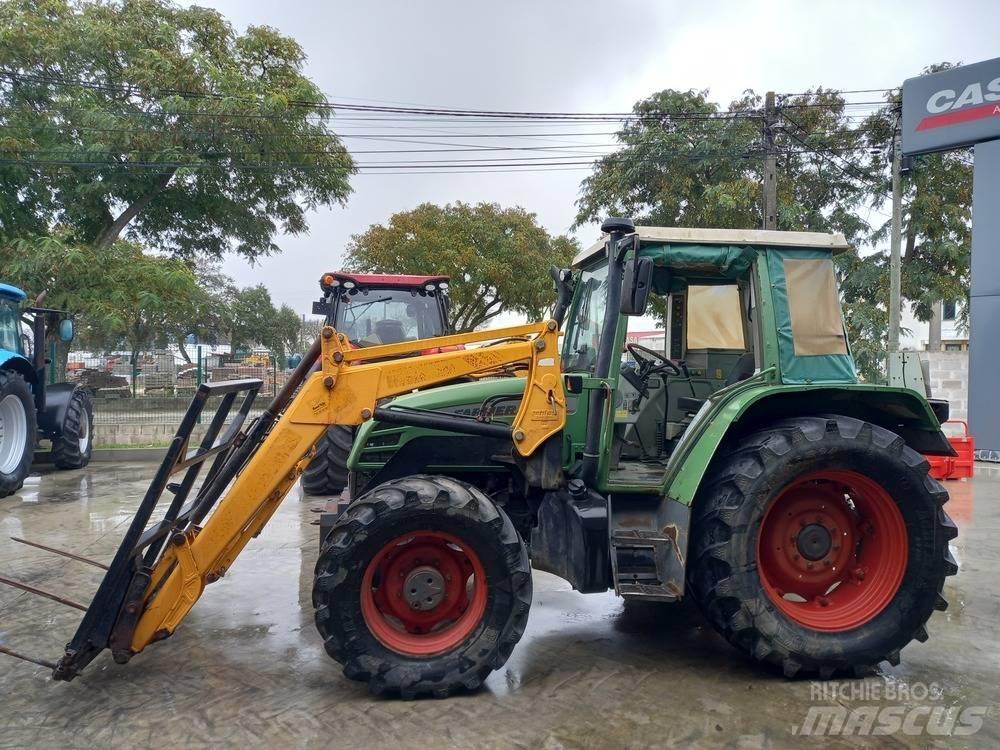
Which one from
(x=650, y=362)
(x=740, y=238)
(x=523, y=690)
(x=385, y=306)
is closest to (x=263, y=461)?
(x=523, y=690)

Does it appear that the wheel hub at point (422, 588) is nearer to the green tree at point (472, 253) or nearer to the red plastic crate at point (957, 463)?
the red plastic crate at point (957, 463)

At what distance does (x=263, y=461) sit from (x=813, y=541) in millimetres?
2821

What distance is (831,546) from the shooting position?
13.0ft

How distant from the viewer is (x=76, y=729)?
3229 millimetres

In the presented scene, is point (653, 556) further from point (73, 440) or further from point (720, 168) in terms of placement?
point (720, 168)

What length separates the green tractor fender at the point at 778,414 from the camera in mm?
3670

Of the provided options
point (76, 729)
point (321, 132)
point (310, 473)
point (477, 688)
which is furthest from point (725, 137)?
point (76, 729)

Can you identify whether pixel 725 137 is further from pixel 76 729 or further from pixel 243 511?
pixel 76 729

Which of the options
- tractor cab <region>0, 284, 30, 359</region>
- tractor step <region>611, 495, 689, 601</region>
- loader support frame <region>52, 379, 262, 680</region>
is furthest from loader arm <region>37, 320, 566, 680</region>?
tractor cab <region>0, 284, 30, 359</region>

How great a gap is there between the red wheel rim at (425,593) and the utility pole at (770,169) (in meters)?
11.1

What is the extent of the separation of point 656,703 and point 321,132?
53.0 ft

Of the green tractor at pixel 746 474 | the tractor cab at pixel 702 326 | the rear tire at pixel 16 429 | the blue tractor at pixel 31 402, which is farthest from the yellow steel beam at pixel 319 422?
the rear tire at pixel 16 429

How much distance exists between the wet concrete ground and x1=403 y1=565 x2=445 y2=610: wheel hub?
437mm

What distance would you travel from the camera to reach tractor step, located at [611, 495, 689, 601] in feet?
11.8
